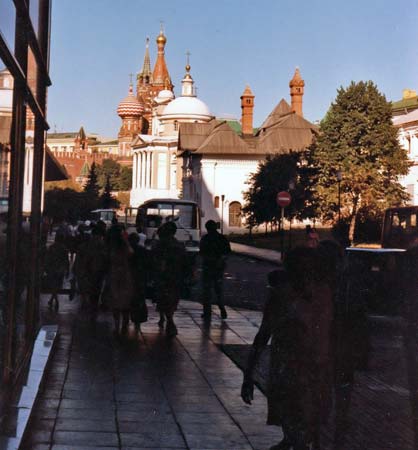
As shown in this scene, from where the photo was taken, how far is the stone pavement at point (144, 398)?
22.5ft

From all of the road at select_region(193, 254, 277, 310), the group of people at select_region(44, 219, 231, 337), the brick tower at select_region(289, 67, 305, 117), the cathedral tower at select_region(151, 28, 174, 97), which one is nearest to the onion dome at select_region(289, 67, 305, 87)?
the brick tower at select_region(289, 67, 305, 117)

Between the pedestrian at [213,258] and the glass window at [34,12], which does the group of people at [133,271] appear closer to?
the pedestrian at [213,258]

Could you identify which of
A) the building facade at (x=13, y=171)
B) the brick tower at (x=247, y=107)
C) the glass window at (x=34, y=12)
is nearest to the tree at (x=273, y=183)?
the brick tower at (x=247, y=107)

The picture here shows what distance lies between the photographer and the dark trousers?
15680 mm

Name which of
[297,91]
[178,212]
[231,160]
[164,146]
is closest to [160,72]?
[164,146]

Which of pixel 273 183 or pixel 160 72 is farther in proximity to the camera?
pixel 160 72

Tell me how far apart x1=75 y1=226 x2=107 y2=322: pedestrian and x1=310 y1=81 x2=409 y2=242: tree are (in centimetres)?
4417

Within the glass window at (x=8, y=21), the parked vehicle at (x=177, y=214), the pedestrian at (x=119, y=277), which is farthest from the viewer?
the parked vehicle at (x=177, y=214)

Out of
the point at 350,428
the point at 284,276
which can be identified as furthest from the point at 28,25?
the point at 350,428

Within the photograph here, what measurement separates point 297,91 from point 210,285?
4036 inches

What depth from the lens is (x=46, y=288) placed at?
619 inches

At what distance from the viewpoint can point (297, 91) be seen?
11669 cm

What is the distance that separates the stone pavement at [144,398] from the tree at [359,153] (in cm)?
4658

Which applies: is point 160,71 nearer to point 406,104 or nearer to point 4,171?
point 406,104
